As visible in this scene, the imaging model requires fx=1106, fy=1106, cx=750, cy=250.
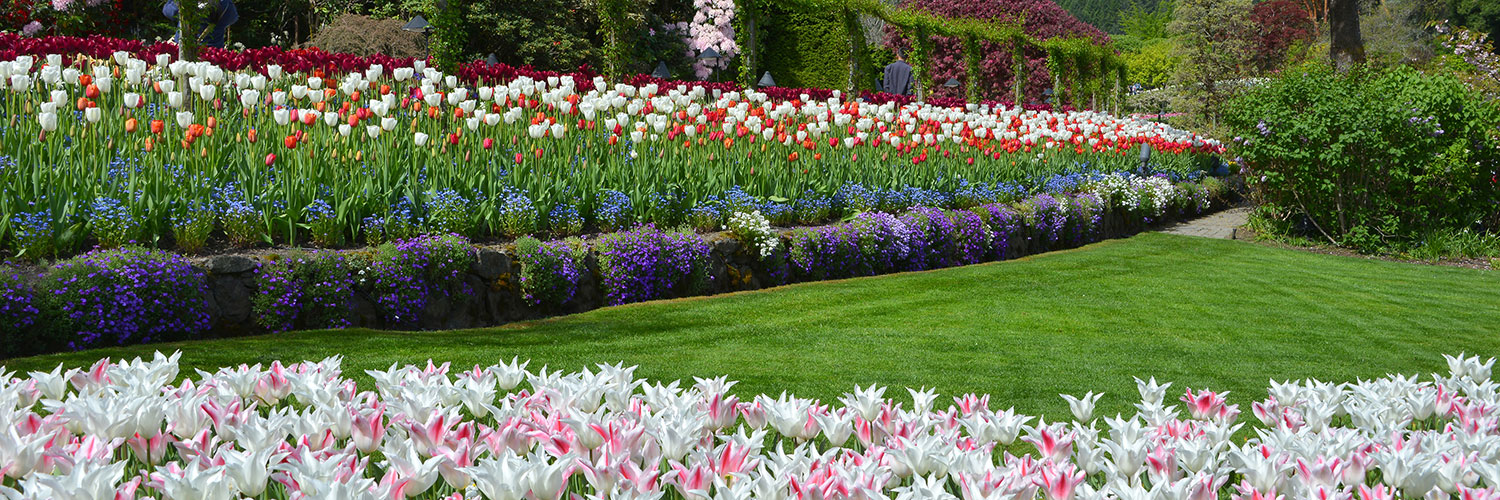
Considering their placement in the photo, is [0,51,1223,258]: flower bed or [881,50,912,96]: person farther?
[881,50,912,96]: person

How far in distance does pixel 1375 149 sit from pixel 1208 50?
11092 millimetres

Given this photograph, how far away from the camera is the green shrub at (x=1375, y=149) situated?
11367 millimetres

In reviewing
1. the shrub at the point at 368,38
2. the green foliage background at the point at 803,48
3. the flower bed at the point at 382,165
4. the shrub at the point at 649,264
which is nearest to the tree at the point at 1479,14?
the green foliage background at the point at 803,48

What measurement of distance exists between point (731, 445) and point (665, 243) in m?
5.17

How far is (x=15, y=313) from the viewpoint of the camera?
4730mm

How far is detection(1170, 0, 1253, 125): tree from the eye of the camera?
22.2 metres

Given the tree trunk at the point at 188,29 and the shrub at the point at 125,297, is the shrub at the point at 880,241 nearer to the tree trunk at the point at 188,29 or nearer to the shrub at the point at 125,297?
the shrub at the point at 125,297

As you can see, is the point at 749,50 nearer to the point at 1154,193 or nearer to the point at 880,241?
the point at 1154,193

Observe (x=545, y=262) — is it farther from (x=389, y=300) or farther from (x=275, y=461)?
(x=275, y=461)

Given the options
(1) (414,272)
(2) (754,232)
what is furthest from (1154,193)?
(1) (414,272)

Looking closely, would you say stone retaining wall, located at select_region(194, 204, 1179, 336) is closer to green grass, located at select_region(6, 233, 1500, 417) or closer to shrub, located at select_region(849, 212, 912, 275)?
green grass, located at select_region(6, 233, 1500, 417)

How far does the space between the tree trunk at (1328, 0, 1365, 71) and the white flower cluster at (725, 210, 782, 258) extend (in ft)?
40.0

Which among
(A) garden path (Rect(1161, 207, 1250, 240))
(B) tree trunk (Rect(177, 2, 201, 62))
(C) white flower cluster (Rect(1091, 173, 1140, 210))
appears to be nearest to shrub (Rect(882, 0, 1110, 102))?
(A) garden path (Rect(1161, 207, 1250, 240))

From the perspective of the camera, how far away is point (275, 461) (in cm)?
205
